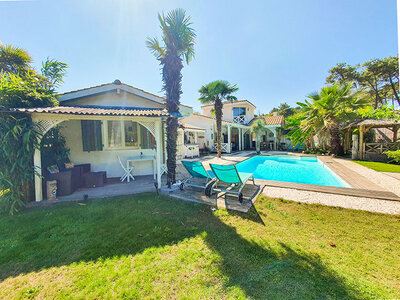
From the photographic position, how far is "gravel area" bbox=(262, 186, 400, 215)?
459cm

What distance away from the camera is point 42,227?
12.9 feet

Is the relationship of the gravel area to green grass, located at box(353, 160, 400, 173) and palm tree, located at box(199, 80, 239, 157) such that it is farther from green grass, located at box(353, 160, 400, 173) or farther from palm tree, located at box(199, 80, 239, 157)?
palm tree, located at box(199, 80, 239, 157)

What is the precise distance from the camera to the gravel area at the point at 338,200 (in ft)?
15.1

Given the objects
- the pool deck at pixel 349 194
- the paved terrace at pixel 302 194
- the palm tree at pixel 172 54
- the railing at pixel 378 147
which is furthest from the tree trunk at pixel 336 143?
the palm tree at pixel 172 54

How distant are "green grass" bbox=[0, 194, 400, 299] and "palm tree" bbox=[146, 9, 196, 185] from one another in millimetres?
3047

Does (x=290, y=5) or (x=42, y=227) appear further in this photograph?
(x=290, y=5)

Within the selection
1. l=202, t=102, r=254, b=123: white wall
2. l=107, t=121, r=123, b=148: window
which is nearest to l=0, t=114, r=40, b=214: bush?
l=107, t=121, r=123, b=148: window

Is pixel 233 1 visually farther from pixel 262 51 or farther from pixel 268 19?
pixel 262 51

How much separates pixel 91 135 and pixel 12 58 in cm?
474

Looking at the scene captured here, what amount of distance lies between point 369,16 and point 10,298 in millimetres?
18410

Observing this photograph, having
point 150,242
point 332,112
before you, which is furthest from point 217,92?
point 150,242

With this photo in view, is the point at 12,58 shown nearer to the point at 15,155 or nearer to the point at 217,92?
the point at 15,155

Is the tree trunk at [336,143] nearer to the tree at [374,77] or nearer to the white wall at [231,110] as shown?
the tree at [374,77]

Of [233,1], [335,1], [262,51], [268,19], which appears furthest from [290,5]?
[262,51]
